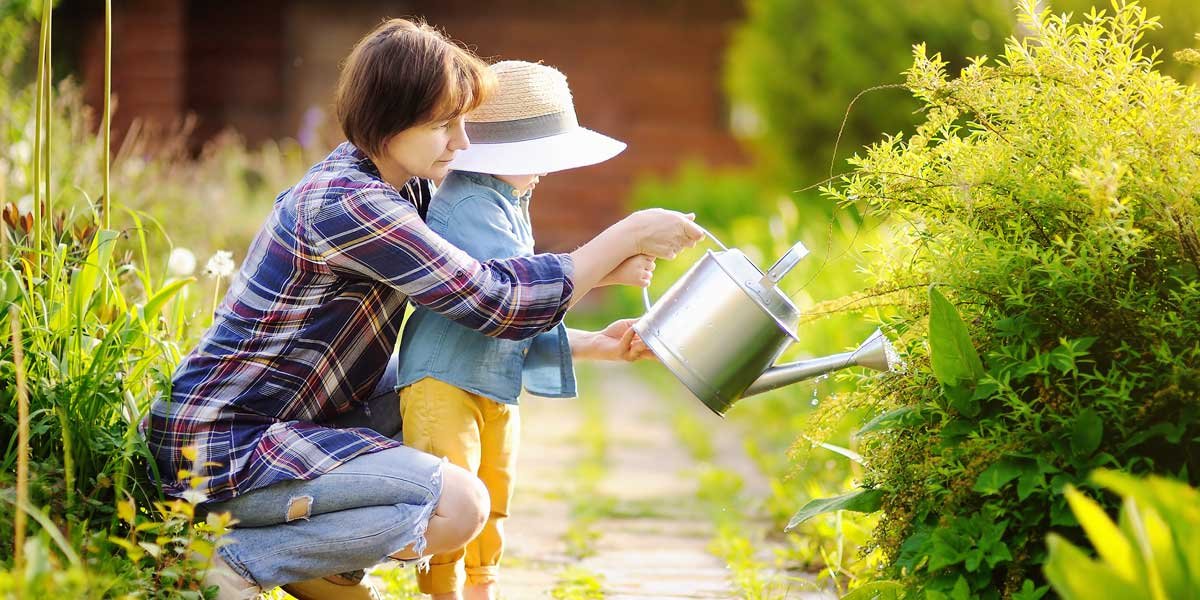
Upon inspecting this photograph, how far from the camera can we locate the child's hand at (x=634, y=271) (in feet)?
7.93

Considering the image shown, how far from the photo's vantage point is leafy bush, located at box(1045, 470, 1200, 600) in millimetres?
1505

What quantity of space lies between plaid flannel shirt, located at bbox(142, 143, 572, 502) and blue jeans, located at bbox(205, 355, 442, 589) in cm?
4

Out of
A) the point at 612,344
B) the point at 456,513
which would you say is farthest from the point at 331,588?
the point at 612,344

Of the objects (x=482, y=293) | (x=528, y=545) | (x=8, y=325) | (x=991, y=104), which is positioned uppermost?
(x=991, y=104)

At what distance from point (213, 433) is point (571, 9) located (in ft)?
31.7

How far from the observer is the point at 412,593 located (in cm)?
286

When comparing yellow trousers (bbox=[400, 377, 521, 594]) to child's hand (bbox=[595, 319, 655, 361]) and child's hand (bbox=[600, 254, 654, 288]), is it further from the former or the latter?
child's hand (bbox=[600, 254, 654, 288])

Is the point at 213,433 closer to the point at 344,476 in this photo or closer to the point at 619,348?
the point at 344,476

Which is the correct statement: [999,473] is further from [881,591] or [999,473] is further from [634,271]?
[634,271]

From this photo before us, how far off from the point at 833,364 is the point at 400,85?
3.22ft

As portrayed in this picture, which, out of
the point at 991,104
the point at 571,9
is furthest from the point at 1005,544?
the point at 571,9

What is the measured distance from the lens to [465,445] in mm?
2465

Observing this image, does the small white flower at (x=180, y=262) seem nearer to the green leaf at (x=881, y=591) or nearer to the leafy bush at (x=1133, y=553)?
the green leaf at (x=881, y=591)

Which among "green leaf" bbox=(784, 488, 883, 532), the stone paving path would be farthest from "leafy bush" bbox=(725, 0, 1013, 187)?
"green leaf" bbox=(784, 488, 883, 532)
